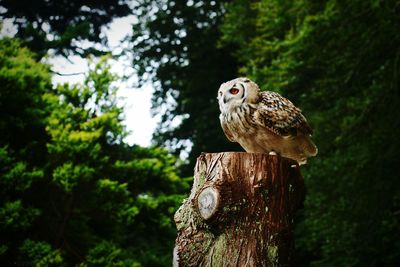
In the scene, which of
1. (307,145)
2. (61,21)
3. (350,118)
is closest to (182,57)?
(61,21)

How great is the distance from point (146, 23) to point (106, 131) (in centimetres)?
841

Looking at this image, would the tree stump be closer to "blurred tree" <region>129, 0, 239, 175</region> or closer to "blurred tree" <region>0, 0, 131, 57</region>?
"blurred tree" <region>0, 0, 131, 57</region>

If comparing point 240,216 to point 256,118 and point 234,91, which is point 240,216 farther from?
point 234,91

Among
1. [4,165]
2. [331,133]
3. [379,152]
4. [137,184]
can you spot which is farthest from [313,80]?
[4,165]

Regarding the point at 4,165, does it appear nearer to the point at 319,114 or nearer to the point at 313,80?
the point at 319,114

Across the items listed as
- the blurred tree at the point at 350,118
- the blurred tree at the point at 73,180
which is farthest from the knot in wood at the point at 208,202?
the blurred tree at the point at 350,118

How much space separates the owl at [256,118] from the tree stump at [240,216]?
395mm

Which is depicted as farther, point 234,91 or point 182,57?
point 182,57

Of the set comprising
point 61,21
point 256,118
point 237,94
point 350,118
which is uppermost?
point 61,21

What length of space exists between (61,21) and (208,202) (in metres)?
8.68

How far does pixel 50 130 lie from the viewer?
5.96 metres

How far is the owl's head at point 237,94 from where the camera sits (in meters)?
3.01

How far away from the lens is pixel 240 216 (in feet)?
8.42

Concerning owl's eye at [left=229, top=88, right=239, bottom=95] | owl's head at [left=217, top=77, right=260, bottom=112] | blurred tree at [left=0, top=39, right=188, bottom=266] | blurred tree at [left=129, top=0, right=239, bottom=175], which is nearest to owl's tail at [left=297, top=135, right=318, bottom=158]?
owl's head at [left=217, top=77, right=260, bottom=112]
